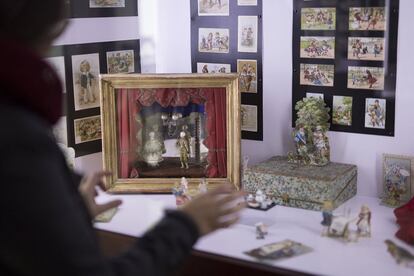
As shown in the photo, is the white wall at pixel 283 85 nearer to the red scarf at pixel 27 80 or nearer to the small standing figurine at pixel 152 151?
the small standing figurine at pixel 152 151

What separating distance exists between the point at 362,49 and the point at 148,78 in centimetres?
58

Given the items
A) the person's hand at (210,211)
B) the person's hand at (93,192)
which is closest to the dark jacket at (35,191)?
the person's hand at (210,211)

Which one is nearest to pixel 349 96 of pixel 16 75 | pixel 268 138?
pixel 268 138

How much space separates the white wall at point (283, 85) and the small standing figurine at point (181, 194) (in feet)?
0.99

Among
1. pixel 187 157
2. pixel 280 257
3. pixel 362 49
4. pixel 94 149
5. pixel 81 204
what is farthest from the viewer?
pixel 94 149

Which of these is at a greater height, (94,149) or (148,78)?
(148,78)

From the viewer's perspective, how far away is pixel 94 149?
5.98ft

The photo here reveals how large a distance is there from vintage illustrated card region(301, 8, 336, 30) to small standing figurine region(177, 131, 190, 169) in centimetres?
45

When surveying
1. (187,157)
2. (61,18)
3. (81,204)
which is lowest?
(187,157)

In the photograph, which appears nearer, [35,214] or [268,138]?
[35,214]

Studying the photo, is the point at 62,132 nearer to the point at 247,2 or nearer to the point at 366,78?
the point at 247,2

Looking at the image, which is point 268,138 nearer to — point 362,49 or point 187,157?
→ point 187,157

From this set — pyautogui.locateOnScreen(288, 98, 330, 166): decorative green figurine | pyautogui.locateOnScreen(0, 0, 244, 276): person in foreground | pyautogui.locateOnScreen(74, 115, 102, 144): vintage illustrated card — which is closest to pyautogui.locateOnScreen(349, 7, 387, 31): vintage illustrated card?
pyautogui.locateOnScreen(288, 98, 330, 166): decorative green figurine

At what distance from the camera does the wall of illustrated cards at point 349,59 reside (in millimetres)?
1549
